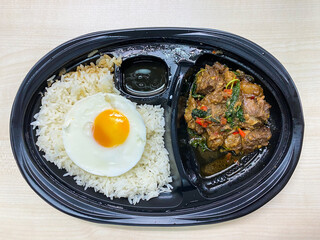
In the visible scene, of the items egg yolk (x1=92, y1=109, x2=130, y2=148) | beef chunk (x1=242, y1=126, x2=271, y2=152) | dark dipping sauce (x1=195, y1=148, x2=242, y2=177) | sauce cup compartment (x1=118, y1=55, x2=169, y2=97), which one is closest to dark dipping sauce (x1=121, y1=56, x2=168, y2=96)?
sauce cup compartment (x1=118, y1=55, x2=169, y2=97)

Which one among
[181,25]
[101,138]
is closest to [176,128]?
[101,138]

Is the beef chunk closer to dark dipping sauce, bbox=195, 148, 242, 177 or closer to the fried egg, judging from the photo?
dark dipping sauce, bbox=195, 148, 242, 177

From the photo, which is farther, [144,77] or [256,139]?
[144,77]

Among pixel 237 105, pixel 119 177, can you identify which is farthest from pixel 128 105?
pixel 237 105

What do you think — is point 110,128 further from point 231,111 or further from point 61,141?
point 231,111

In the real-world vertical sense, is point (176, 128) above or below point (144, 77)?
below

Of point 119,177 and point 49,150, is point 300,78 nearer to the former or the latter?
point 119,177

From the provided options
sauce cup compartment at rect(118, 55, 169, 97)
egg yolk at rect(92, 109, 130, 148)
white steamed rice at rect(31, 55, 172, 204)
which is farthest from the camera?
sauce cup compartment at rect(118, 55, 169, 97)
